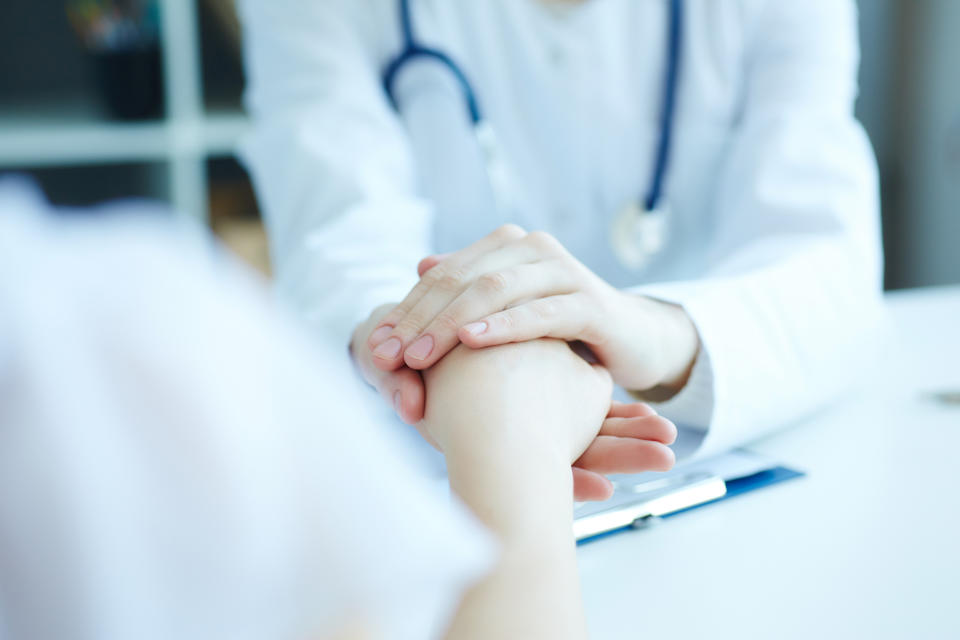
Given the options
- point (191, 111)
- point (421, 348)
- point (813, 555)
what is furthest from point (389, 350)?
point (191, 111)

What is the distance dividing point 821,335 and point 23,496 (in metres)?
0.58

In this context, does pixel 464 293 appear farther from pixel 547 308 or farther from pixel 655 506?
pixel 655 506

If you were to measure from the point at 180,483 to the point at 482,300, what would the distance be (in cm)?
31

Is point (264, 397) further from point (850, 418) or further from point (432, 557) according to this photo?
point (850, 418)

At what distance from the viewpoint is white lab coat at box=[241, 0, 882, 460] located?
0.63 m

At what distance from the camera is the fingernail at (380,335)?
44 centimetres

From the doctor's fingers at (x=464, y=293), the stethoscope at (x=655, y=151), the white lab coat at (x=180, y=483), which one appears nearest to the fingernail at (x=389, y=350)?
the doctor's fingers at (x=464, y=293)

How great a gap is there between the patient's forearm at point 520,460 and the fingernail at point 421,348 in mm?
12

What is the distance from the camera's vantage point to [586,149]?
33.8 inches

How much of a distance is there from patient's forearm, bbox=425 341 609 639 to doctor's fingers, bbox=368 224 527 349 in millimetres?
44

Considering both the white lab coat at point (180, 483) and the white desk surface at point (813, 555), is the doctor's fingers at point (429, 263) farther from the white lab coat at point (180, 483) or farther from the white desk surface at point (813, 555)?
the white lab coat at point (180, 483)

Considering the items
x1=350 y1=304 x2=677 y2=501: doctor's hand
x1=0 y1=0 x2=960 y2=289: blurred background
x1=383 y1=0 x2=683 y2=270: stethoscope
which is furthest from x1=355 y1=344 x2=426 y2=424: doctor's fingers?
x1=0 y1=0 x2=960 y2=289: blurred background

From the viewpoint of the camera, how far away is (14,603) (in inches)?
4.5

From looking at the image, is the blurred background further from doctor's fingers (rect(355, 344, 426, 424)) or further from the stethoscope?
doctor's fingers (rect(355, 344, 426, 424))
